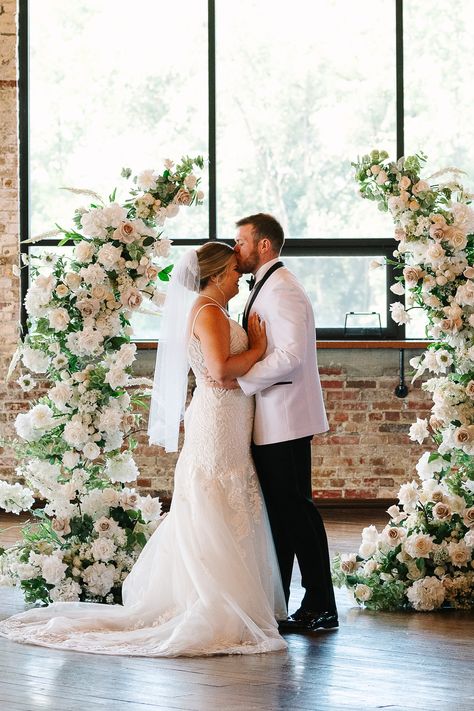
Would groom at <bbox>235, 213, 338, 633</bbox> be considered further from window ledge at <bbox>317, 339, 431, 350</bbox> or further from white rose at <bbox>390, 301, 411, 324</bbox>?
window ledge at <bbox>317, 339, 431, 350</bbox>

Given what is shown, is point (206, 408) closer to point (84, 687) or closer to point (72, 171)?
point (84, 687)

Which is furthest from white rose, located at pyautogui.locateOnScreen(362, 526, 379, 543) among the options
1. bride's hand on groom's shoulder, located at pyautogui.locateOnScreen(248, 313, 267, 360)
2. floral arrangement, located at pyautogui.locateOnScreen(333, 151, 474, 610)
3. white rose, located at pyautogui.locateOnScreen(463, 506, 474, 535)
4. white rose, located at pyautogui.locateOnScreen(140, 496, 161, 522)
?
bride's hand on groom's shoulder, located at pyautogui.locateOnScreen(248, 313, 267, 360)

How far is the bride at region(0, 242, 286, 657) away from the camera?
14.6 feet

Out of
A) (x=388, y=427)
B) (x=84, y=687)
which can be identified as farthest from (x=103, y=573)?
(x=388, y=427)

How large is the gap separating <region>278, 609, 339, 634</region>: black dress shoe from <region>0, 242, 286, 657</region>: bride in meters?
0.07

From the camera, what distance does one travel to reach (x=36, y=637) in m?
4.50

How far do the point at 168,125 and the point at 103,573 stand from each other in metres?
4.47

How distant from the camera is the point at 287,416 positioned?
15.8 feet

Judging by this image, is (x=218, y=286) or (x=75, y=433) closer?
(x=218, y=286)

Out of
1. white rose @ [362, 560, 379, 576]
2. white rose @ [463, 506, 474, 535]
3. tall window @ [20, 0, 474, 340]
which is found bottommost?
white rose @ [362, 560, 379, 576]

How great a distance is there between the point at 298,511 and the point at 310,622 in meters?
0.46

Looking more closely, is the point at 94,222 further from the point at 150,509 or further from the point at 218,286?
the point at 150,509

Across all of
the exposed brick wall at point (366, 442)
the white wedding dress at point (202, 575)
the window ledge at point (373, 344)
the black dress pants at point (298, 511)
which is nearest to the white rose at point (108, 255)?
the white wedding dress at point (202, 575)

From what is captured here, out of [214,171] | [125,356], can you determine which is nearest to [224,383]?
[125,356]
